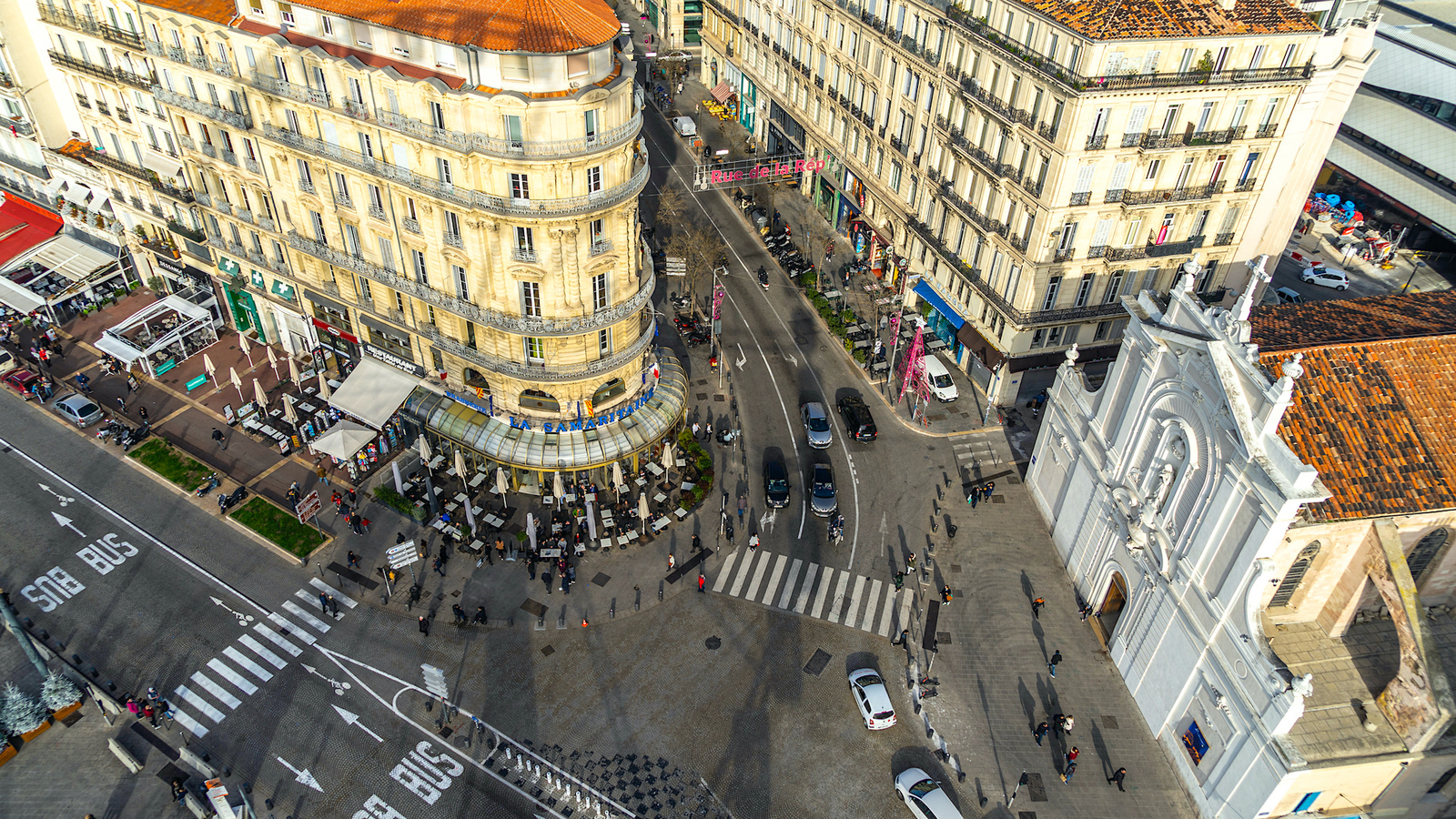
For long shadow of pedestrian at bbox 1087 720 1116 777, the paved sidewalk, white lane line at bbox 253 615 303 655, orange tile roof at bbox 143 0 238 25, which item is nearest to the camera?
the paved sidewalk

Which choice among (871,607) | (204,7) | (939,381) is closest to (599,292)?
(871,607)

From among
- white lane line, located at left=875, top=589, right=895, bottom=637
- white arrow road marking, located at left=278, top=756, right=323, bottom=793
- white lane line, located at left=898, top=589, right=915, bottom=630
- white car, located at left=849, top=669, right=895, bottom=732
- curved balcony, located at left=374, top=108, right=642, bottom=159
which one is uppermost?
curved balcony, located at left=374, top=108, right=642, bottom=159

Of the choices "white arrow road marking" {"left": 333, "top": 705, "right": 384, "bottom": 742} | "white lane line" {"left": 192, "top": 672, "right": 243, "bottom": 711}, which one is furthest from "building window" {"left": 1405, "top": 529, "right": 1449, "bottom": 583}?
"white lane line" {"left": 192, "top": 672, "right": 243, "bottom": 711}

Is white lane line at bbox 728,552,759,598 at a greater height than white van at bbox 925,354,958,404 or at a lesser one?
lesser

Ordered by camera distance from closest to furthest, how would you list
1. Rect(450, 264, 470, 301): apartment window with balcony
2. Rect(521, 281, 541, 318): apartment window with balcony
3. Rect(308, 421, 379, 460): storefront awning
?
Rect(521, 281, 541, 318): apartment window with balcony, Rect(450, 264, 470, 301): apartment window with balcony, Rect(308, 421, 379, 460): storefront awning

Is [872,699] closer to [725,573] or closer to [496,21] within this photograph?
[725,573]

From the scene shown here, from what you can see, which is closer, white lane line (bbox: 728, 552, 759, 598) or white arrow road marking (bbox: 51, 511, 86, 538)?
white lane line (bbox: 728, 552, 759, 598)

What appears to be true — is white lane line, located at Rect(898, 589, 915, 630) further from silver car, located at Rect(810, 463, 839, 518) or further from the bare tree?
the bare tree
